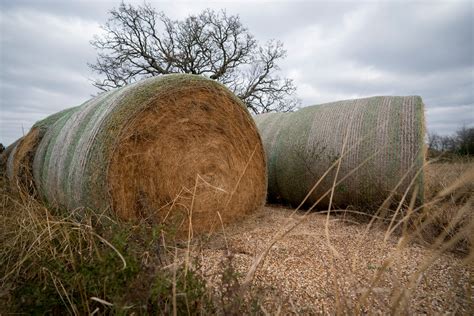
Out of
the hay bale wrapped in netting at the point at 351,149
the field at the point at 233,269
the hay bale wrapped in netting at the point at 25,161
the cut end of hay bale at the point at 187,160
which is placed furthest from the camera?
the hay bale wrapped in netting at the point at 25,161

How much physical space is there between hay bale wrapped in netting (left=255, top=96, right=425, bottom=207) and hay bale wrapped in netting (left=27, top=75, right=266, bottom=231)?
0.81m

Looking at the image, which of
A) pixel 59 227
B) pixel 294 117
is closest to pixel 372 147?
pixel 294 117

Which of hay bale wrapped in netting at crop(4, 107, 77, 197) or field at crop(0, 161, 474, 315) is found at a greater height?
hay bale wrapped in netting at crop(4, 107, 77, 197)

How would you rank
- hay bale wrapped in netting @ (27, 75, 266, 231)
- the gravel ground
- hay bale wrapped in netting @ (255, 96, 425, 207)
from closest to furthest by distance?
the gravel ground, hay bale wrapped in netting @ (27, 75, 266, 231), hay bale wrapped in netting @ (255, 96, 425, 207)

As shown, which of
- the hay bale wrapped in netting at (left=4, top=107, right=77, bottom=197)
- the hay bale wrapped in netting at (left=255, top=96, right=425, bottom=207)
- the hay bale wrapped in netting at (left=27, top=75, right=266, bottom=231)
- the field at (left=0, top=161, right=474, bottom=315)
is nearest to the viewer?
the field at (left=0, top=161, right=474, bottom=315)

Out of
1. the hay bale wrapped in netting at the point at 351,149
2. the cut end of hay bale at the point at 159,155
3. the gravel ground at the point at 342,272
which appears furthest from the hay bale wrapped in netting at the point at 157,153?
the hay bale wrapped in netting at the point at 351,149

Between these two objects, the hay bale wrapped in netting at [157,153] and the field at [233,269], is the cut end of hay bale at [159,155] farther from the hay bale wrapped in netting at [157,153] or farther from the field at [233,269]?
the field at [233,269]

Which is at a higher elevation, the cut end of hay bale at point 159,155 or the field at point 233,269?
the cut end of hay bale at point 159,155

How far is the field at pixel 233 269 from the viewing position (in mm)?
1213

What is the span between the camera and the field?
1.21m

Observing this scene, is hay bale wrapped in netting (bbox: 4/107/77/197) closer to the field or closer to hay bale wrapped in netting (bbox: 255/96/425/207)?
the field

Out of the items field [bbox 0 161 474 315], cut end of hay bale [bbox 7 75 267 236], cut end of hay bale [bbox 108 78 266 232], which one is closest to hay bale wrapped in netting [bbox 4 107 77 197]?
cut end of hay bale [bbox 7 75 267 236]

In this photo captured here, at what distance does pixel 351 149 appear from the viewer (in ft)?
9.61

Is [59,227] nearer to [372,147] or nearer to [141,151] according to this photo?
[141,151]
